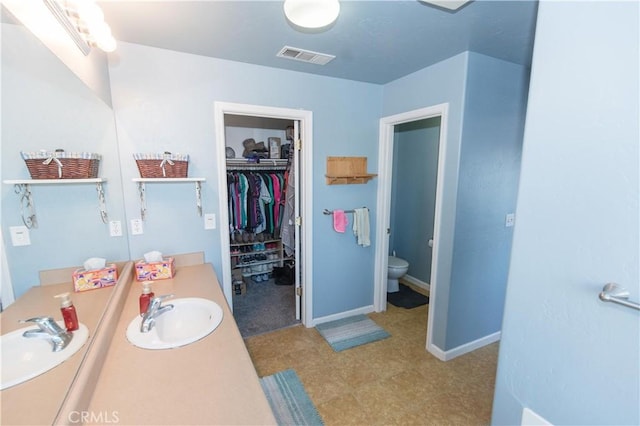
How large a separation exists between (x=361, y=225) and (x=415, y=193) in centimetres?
138

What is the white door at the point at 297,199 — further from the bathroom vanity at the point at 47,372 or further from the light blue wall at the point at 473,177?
the bathroom vanity at the point at 47,372

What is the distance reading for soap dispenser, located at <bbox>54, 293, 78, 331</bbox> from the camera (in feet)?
3.15

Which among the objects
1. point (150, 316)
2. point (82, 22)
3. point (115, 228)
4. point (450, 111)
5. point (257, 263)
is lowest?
point (257, 263)

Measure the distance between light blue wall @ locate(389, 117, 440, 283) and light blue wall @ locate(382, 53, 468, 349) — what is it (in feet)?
4.07

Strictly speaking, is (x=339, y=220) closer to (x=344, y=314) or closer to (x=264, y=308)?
(x=344, y=314)

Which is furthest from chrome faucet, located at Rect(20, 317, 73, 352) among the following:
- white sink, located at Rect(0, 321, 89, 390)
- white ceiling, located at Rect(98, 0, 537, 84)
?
white ceiling, located at Rect(98, 0, 537, 84)

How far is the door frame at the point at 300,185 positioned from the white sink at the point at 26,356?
137 cm

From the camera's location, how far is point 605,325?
0.89 m

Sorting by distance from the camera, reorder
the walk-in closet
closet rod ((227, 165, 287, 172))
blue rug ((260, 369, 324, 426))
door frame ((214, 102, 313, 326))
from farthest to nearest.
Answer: closet rod ((227, 165, 287, 172)), the walk-in closet, door frame ((214, 102, 313, 326)), blue rug ((260, 369, 324, 426))

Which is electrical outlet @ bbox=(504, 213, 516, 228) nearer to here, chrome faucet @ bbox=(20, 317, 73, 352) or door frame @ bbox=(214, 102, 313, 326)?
door frame @ bbox=(214, 102, 313, 326)

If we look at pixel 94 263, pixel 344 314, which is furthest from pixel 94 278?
pixel 344 314

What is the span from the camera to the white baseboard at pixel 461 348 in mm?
2365

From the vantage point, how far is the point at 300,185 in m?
2.73

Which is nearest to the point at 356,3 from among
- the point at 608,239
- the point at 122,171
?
the point at 608,239
